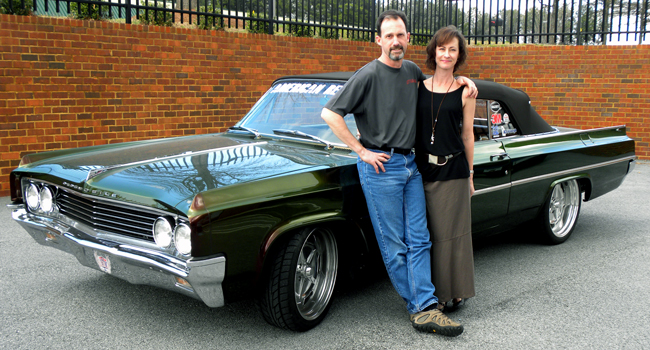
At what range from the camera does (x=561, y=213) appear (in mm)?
5578

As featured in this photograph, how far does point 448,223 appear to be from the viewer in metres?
3.62

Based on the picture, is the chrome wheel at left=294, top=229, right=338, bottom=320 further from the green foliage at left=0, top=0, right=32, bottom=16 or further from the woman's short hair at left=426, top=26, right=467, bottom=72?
the green foliage at left=0, top=0, right=32, bottom=16

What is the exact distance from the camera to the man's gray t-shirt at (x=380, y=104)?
11.2 ft

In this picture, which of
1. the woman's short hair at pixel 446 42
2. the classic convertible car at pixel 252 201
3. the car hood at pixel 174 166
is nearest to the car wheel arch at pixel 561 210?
the classic convertible car at pixel 252 201

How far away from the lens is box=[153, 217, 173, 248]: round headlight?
119 inches

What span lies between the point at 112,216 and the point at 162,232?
1.28 feet

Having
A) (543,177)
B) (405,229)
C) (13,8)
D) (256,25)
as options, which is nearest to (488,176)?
(543,177)

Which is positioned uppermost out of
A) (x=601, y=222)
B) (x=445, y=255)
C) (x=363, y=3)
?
(x=363, y=3)

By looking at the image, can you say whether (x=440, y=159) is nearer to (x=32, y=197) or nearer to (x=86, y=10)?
(x=32, y=197)

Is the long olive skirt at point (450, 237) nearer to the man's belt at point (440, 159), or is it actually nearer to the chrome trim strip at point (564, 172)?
the man's belt at point (440, 159)

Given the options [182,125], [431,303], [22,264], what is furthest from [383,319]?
[182,125]

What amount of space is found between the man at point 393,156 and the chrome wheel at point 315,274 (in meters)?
0.34

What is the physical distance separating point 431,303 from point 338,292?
2.70ft

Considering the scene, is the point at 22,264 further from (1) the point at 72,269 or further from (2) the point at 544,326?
(2) the point at 544,326
